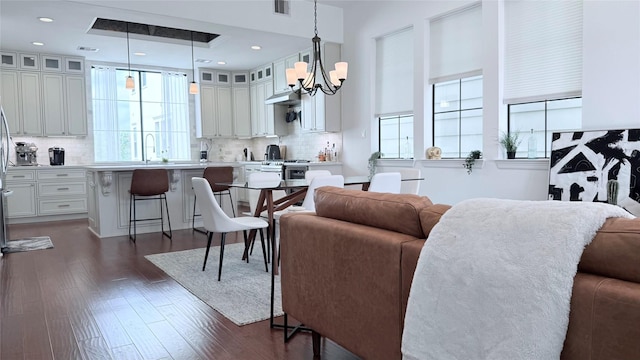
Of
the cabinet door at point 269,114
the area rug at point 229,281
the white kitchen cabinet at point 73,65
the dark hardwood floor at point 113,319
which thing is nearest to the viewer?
the dark hardwood floor at point 113,319

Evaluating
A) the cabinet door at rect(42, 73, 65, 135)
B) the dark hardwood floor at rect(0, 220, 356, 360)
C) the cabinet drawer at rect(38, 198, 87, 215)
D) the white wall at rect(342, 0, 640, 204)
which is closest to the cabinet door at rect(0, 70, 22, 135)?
the cabinet door at rect(42, 73, 65, 135)

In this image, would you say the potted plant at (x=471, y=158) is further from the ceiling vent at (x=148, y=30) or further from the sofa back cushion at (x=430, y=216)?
the ceiling vent at (x=148, y=30)

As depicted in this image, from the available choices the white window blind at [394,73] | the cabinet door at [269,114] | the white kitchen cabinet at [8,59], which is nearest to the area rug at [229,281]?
the white window blind at [394,73]

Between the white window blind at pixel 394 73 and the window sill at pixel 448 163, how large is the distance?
847mm

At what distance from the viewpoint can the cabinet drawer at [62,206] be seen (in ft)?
25.3

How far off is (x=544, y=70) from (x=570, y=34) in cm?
42

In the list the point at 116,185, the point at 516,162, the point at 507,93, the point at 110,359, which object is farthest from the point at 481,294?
the point at 116,185

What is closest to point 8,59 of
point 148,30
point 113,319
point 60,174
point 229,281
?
point 60,174

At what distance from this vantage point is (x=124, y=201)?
243 inches

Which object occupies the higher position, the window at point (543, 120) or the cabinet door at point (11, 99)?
the cabinet door at point (11, 99)

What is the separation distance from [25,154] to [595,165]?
852 centimetres

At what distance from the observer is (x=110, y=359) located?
2.40 m

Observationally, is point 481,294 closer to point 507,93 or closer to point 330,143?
point 507,93

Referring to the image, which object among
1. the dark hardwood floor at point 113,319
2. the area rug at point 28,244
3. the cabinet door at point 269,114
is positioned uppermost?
the cabinet door at point 269,114
